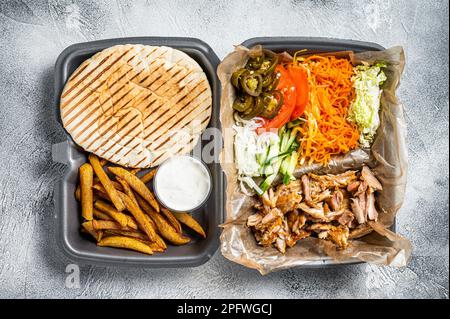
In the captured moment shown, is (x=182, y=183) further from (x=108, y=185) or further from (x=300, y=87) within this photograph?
(x=300, y=87)

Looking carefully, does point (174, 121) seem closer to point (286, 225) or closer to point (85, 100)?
point (85, 100)

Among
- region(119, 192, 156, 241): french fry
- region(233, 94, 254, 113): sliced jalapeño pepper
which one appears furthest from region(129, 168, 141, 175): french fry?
region(233, 94, 254, 113): sliced jalapeño pepper

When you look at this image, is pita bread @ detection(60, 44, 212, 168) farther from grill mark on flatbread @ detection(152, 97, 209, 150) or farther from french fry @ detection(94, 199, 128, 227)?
french fry @ detection(94, 199, 128, 227)

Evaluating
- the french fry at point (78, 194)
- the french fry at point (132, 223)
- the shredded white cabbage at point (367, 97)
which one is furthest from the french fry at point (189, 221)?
the shredded white cabbage at point (367, 97)

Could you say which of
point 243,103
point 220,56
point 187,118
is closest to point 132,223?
point 187,118

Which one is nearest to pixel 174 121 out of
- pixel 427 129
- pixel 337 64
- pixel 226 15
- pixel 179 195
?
pixel 179 195

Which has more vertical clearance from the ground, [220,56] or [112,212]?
[220,56]

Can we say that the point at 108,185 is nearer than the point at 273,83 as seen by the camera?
No

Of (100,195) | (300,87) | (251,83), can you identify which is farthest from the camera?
(100,195)
